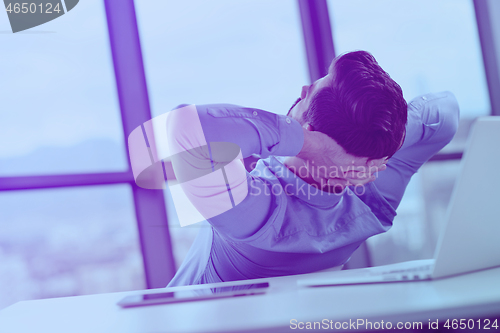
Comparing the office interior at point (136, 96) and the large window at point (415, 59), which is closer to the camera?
the office interior at point (136, 96)

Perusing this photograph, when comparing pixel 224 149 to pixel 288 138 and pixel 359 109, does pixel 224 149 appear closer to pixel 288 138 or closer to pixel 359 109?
pixel 288 138

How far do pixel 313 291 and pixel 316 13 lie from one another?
2.42 m

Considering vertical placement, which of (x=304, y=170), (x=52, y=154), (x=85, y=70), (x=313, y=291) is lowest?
(x=313, y=291)

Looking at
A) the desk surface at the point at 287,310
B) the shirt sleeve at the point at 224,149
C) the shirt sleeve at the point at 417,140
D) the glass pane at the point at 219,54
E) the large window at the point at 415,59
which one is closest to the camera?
the desk surface at the point at 287,310

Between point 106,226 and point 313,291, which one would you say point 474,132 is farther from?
point 106,226

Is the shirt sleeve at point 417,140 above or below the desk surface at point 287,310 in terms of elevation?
above

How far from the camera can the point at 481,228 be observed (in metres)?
0.57

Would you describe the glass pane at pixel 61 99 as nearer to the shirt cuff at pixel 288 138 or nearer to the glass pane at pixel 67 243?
the glass pane at pixel 67 243

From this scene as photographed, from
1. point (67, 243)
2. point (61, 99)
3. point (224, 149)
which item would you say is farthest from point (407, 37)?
point (67, 243)

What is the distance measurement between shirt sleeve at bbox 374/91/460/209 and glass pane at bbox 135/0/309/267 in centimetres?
111

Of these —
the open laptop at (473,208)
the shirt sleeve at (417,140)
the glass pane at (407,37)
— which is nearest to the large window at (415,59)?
the glass pane at (407,37)

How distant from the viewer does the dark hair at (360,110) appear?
91 cm

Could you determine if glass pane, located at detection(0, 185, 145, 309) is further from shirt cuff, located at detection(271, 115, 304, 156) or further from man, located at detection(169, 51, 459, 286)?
shirt cuff, located at detection(271, 115, 304, 156)

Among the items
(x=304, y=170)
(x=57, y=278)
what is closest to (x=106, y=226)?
(x=57, y=278)
